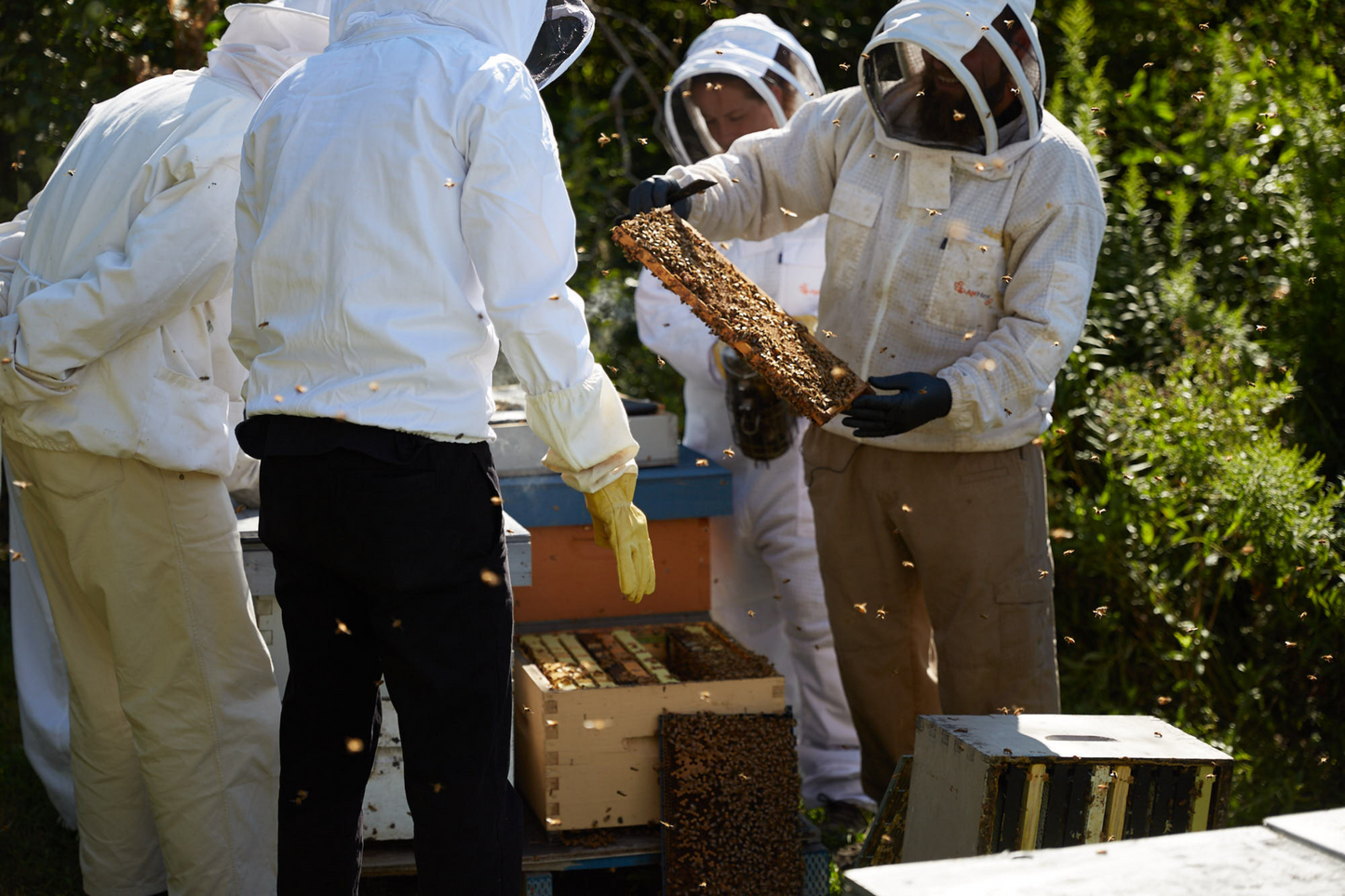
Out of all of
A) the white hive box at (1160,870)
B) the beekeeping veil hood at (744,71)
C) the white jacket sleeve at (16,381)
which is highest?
the beekeeping veil hood at (744,71)

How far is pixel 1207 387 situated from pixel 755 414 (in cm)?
164

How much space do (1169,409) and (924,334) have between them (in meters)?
1.62

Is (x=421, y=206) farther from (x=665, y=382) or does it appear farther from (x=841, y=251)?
(x=665, y=382)

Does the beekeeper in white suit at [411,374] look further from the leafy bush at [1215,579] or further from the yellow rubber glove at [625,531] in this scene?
the leafy bush at [1215,579]

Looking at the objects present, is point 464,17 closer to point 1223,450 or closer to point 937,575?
point 937,575

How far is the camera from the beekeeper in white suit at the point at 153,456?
7.60ft

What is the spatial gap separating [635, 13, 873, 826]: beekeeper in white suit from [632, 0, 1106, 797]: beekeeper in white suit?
0.45 meters

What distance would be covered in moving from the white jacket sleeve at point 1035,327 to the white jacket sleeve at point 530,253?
1.09m

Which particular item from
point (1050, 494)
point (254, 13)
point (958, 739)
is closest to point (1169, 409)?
point (1050, 494)

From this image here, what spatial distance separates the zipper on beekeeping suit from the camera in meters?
2.86

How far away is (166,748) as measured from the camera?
2482 millimetres

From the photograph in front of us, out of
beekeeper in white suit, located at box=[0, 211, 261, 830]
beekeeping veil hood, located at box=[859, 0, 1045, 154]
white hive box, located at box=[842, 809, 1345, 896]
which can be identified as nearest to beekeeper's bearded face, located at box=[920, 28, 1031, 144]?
beekeeping veil hood, located at box=[859, 0, 1045, 154]

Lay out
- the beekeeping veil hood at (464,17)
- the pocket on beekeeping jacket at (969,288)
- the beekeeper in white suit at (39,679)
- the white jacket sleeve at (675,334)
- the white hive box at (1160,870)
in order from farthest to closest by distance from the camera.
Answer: the white jacket sleeve at (675,334)
the beekeeper in white suit at (39,679)
the pocket on beekeeping jacket at (969,288)
the beekeeping veil hood at (464,17)
the white hive box at (1160,870)

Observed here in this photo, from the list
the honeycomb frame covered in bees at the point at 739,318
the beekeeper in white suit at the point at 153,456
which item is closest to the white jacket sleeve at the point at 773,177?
the honeycomb frame covered in bees at the point at 739,318
